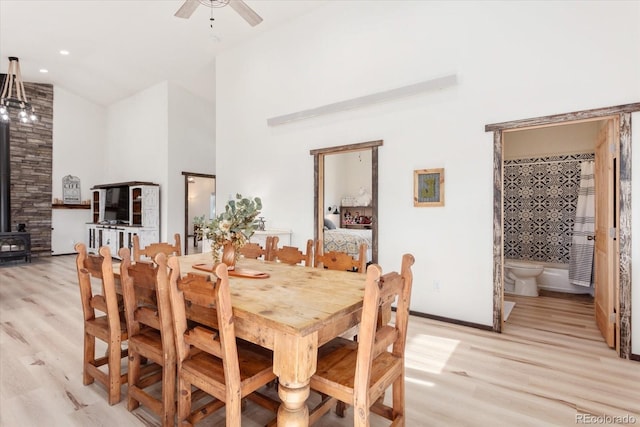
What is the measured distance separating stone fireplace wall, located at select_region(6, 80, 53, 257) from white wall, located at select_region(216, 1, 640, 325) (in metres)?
6.40

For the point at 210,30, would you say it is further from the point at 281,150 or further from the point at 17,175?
the point at 17,175

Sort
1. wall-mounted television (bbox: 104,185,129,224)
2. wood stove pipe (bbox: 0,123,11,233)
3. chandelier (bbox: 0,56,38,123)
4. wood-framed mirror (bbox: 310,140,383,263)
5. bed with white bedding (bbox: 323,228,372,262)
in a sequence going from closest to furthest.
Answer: bed with white bedding (bbox: 323,228,372,262) → chandelier (bbox: 0,56,38,123) → wood stove pipe (bbox: 0,123,11,233) → wall-mounted television (bbox: 104,185,129,224) → wood-framed mirror (bbox: 310,140,383,263)

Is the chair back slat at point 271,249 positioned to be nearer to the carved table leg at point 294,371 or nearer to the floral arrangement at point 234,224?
the floral arrangement at point 234,224

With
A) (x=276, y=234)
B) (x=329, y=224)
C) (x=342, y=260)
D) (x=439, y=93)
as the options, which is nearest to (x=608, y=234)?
(x=439, y=93)

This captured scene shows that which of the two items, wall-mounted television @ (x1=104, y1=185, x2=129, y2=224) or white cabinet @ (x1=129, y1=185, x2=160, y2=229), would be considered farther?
wall-mounted television @ (x1=104, y1=185, x2=129, y2=224)

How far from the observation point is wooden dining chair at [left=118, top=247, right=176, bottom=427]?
1.76 meters

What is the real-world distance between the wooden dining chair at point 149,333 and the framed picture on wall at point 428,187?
2.83 meters

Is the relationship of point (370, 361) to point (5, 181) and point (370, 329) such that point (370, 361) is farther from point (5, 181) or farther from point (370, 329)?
point (5, 181)

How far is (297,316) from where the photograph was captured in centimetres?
144

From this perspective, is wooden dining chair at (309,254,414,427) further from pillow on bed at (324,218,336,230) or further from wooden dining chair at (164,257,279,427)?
pillow on bed at (324,218,336,230)

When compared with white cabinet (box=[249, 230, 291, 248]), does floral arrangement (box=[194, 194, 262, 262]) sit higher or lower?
higher

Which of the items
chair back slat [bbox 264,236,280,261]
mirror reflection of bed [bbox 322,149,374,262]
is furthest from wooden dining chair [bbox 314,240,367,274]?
mirror reflection of bed [bbox 322,149,374,262]

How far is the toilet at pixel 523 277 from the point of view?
15.3 feet

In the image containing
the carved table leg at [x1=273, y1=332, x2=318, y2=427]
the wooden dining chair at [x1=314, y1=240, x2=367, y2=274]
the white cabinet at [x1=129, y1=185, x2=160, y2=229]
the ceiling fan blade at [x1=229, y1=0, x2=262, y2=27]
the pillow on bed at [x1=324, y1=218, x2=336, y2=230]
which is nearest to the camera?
the carved table leg at [x1=273, y1=332, x2=318, y2=427]
